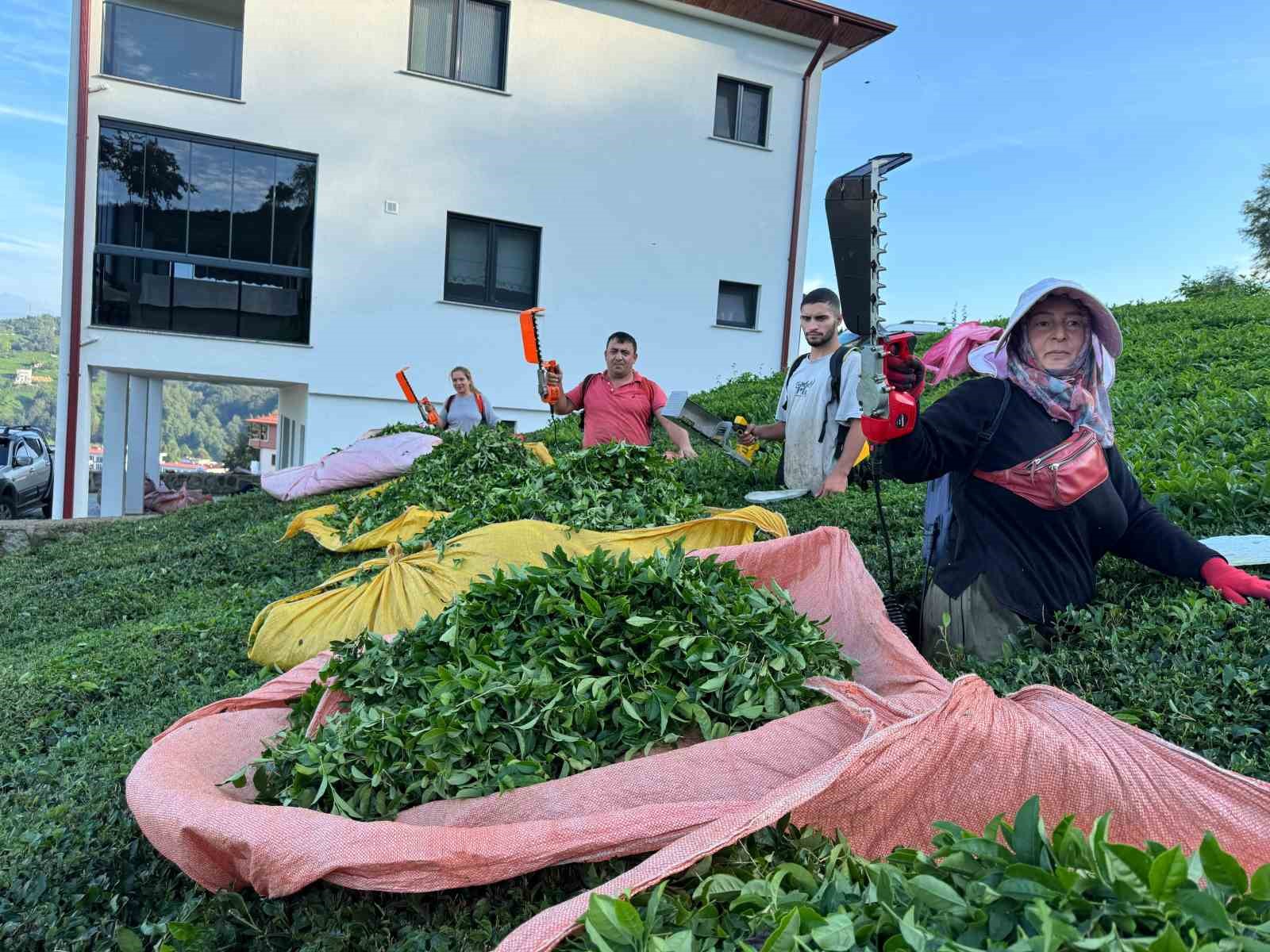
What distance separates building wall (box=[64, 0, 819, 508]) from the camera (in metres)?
11.4

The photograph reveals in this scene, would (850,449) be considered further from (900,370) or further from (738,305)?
(738,305)

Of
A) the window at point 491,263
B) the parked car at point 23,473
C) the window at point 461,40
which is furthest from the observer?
the window at point 491,263

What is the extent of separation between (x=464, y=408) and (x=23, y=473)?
8666 millimetres

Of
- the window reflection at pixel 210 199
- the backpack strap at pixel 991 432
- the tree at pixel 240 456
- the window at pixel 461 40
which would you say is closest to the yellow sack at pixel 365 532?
the backpack strap at pixel 991 432

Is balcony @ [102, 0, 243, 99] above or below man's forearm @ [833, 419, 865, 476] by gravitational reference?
above

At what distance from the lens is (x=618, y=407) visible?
629cm

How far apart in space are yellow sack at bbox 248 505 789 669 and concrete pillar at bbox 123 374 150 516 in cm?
941

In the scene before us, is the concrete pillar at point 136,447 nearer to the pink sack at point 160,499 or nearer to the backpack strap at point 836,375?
the pink sack at point 160,499

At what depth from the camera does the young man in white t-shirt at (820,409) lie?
16.4 feet

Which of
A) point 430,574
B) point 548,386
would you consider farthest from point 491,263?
point 430,574

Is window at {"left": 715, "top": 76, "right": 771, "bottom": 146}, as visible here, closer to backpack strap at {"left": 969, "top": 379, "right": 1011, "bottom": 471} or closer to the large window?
the large window

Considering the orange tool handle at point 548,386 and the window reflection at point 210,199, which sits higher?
the window reflection at point 210,199

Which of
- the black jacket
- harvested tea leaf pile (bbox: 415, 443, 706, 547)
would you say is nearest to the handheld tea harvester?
the black jacket

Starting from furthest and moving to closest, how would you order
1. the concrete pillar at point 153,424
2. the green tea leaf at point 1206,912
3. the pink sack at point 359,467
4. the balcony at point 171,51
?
1. the concrete pillar at point 153,424
2. the balcony at point 171,51
3. the pink sack at point 359,467
4. the green tea leaf at point 1206,912
